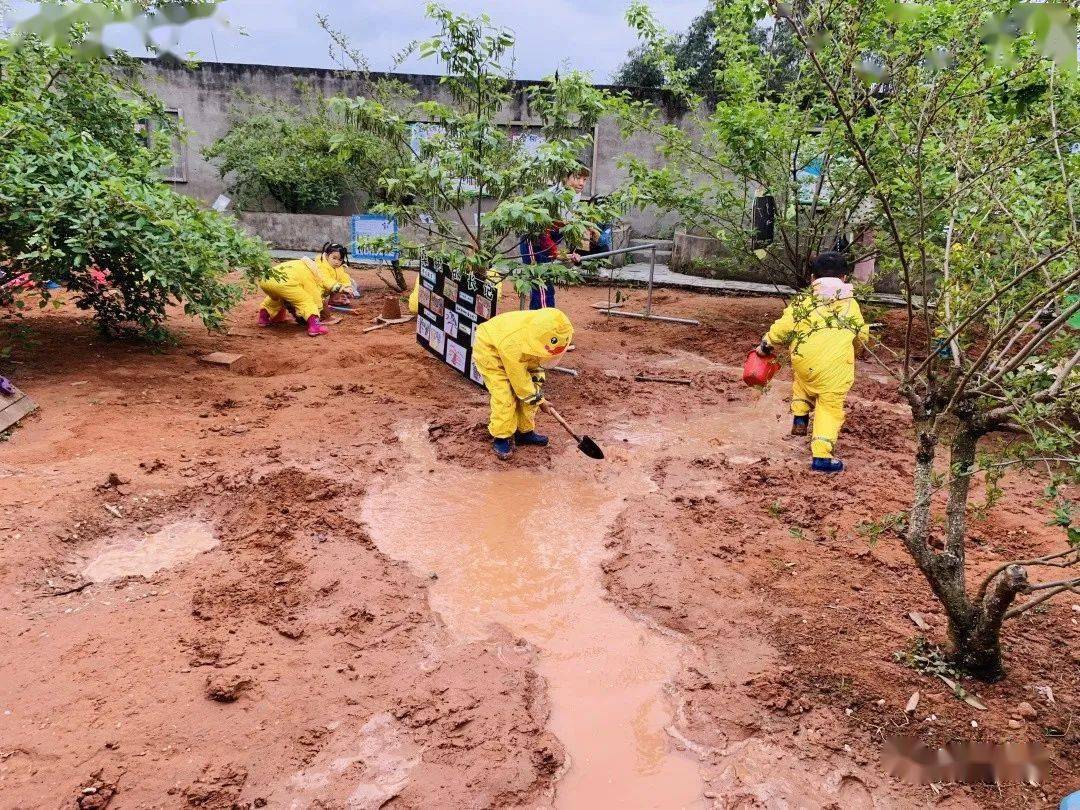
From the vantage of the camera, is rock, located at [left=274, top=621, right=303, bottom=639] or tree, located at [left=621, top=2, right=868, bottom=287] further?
tree, located at [left=621, top=2, right=868, bottom=287]

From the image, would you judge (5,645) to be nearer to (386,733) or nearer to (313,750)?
(313,750)

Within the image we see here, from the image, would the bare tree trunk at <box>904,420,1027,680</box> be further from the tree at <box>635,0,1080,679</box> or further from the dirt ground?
the dirt ground

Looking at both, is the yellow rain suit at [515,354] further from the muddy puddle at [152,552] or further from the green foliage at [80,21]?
the green foliage at [80,21]

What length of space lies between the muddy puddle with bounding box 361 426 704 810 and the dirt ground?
0.08m

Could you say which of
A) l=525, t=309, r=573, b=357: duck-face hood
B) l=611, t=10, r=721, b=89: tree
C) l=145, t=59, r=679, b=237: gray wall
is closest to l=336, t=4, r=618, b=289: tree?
l=525, t=309, r=573, b=357: duck-face hood

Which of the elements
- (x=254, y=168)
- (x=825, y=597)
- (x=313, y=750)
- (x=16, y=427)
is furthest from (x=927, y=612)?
(x=254, y=168)

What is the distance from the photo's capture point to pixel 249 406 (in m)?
5.71

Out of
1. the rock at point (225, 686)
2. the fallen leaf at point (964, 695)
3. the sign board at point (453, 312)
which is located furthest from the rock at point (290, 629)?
the sign board at point (453, 312)

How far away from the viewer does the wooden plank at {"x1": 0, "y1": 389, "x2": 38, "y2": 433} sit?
4777mm

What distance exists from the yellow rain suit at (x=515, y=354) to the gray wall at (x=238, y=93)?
30.8ft

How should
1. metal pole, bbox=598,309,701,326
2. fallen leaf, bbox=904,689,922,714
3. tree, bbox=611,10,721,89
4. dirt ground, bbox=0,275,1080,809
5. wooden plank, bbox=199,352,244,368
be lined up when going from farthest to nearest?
tree, bbox=611,10,721,89 → metal pole, bbox=598,309,701,326 → wooden plank, bbox=199,352,244,368 → fallen leaf, bbox=904,689,922,714 → dirt ground, bbox=0,275,1080,809

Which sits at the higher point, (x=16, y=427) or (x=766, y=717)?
(x=16, y=427)

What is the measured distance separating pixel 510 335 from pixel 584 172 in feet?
7.72

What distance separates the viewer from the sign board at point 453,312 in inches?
235
